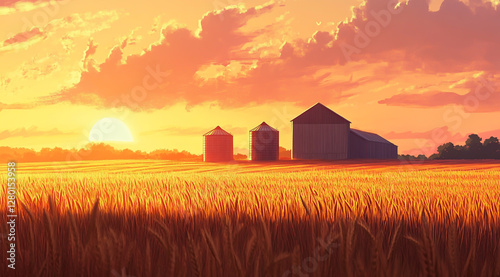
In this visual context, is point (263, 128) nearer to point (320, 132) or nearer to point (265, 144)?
point (265, 144)

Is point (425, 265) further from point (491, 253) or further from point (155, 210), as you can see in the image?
point (155, 210)

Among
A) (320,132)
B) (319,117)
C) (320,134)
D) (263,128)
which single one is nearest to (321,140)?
(320,134)

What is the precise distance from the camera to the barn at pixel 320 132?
168 ft

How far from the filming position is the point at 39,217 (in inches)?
219

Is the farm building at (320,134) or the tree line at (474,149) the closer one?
the farm building at (320,134)

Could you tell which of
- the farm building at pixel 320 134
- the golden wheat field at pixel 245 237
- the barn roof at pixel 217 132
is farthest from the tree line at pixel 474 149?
the golden wheat field at pixel 245 237

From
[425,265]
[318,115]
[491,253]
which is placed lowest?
[491,253]

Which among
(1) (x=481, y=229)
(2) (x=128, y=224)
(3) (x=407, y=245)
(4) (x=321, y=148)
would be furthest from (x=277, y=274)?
(4) (x=321, y=148)

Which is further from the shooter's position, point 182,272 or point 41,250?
point 41,250

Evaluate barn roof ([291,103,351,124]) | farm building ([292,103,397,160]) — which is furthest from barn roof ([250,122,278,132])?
barn roof ([291,103,351,124])

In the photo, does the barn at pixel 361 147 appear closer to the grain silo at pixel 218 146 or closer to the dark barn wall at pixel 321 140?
the dark barn wall at pixel 321 140

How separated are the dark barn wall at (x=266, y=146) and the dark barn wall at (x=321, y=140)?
2.79 m

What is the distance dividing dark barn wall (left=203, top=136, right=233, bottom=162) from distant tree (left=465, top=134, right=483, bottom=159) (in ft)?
119

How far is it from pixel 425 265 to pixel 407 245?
6.59ft
